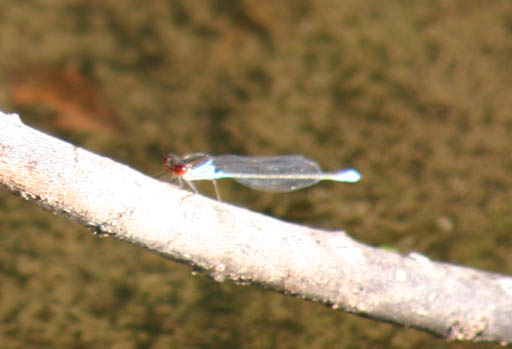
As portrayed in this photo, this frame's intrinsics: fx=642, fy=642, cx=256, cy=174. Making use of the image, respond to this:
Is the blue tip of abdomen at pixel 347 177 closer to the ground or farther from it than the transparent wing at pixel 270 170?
closer to the ground

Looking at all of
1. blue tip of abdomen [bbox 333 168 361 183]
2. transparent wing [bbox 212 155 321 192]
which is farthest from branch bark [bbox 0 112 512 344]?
transparent wing [bbox 212 155 321 192]

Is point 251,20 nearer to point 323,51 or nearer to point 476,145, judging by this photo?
point 323,51

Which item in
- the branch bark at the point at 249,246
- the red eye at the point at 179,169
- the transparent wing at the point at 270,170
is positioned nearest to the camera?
the branch bark at the point at 249,246

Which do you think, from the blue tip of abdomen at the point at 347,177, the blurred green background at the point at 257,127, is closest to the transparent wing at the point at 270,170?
the blue tip of abdomen at the point at 347,177

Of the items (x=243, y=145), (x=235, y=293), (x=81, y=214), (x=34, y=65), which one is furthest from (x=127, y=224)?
(x=34, y=65)

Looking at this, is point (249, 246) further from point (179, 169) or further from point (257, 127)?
point (257, 127)

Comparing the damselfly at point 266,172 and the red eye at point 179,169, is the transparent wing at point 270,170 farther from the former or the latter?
the red eye at point 179,169

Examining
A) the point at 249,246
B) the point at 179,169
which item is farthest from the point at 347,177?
the point at 249,246
